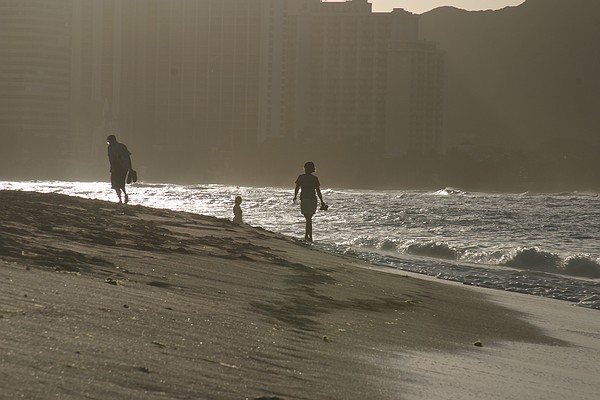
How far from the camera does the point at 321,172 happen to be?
6757 inches

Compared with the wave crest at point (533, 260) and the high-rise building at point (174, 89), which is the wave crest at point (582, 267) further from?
the high-rise building at point (174, 89)

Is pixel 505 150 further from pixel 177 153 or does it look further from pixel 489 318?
pixel 489 318

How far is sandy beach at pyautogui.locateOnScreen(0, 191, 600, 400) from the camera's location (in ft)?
18.6

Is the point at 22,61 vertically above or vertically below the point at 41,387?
above

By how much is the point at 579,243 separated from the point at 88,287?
2740 centimetres

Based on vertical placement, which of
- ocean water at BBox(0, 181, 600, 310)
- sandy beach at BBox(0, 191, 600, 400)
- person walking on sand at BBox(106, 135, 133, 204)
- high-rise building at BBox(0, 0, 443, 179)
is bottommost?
ocean water at BBox(0, 181, 600, 310)

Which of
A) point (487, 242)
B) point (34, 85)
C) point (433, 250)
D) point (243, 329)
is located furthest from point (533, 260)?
point (34, 85)

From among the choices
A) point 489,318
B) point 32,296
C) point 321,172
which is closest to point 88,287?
point 32,296

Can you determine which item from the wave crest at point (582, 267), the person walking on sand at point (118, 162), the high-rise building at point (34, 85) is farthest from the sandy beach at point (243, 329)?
the high-rise building at point (34, 85)

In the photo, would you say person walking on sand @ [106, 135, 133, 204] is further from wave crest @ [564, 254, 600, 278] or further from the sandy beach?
the sandy beach

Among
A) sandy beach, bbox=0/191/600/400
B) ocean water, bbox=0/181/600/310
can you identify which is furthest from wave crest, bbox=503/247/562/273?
sandy beach, bbox=0/191/600/400

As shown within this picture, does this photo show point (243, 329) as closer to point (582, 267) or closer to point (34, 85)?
point (582, 267)

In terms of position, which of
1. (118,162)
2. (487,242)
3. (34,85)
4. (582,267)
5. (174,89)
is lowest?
(487,242)

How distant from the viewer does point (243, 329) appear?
7.61 m
